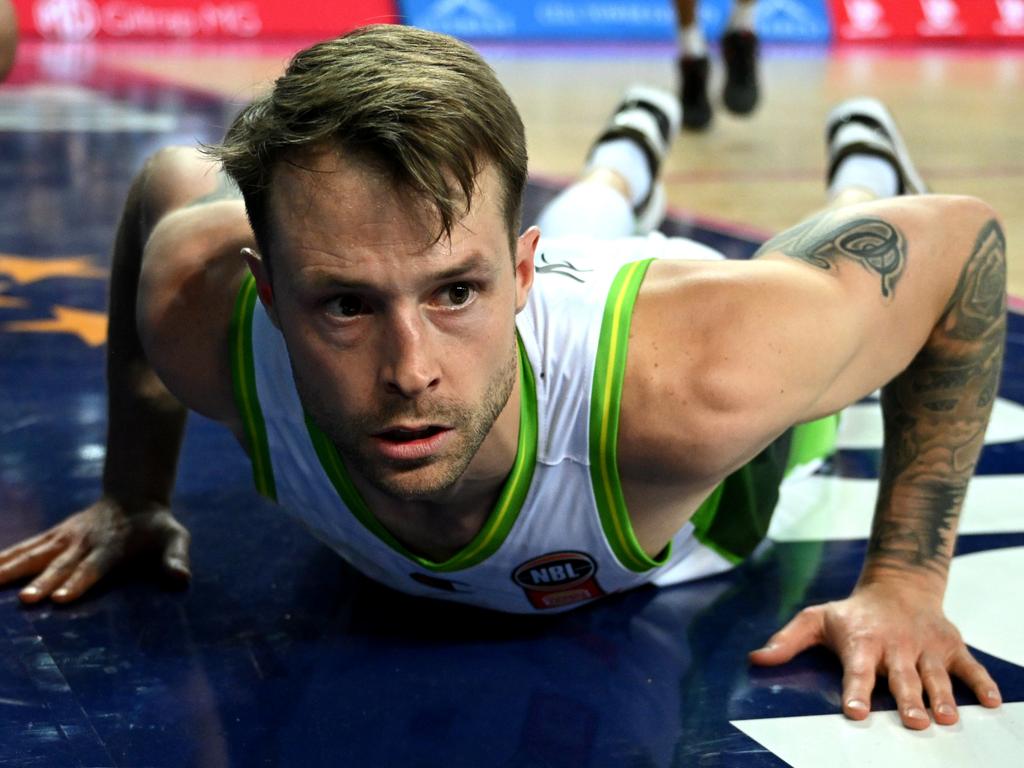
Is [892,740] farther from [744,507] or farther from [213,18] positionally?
[213,18]

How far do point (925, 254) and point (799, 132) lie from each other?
19.9 ft

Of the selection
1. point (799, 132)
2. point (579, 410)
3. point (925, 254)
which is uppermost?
point (925, 254)

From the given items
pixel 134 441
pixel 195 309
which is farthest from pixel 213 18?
pixel 195 309

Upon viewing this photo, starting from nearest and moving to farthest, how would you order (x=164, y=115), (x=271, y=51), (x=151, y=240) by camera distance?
(x=151, y=240) < (x=164, y=115) < (x=271, y=51)

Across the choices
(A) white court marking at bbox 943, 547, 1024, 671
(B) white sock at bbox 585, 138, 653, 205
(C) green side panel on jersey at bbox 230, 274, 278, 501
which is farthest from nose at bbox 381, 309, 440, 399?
(B) white sock at bbox 585, 138, 653, 205

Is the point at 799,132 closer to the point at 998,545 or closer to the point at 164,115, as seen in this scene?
the point at 164,115

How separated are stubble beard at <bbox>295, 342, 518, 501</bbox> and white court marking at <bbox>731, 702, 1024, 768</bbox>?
575 millimetres

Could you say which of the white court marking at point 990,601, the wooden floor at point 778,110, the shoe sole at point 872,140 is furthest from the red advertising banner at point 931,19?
the white court marking at point 990,601

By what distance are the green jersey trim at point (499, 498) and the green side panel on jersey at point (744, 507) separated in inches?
15.3

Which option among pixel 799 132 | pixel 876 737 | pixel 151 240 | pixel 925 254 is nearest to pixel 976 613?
pixel 876 737

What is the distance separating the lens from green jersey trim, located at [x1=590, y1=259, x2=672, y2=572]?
1985 mm

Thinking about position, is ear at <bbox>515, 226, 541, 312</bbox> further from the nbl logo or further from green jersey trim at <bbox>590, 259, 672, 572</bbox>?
the nbl logo

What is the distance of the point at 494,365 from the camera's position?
5.92ft

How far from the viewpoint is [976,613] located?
2.35 metres
